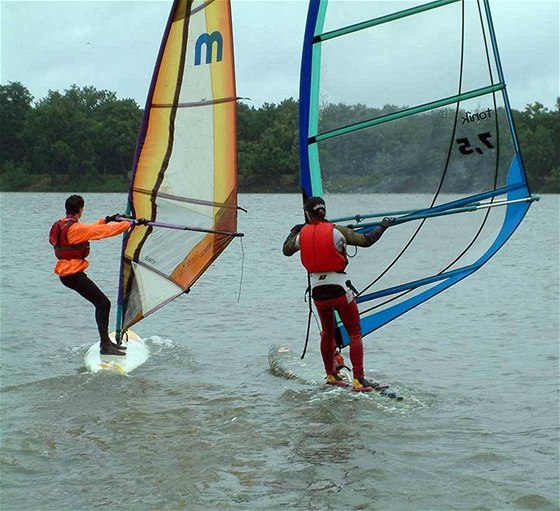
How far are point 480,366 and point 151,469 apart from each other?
13.4 feet

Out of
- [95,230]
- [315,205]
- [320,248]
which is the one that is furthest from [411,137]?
[95,230]

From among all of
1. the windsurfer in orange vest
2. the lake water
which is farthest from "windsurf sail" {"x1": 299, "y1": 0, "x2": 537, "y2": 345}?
the windsurfer in orange vest

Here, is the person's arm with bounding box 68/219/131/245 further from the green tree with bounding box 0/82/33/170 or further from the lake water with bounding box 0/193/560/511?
the green tree with bounding box 0/82/33/170

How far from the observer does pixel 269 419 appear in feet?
20.7

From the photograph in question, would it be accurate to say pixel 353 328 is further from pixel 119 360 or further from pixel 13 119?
pixel 13 119

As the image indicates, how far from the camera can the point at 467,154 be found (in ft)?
21.9

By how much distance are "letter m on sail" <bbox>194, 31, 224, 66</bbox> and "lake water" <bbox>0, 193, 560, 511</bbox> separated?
8.98 ft

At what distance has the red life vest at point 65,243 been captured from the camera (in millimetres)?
7398

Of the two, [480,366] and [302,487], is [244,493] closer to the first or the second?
[302,487]

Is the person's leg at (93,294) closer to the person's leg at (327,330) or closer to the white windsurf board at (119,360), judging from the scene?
the white windsurf board at (119,360)

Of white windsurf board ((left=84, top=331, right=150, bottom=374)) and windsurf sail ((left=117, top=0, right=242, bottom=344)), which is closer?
windsurf sail ((left=117, top=0, right=242, bottom=344))

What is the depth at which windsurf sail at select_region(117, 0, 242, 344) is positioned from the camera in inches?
298

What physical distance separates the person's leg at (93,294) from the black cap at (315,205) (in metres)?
2.27

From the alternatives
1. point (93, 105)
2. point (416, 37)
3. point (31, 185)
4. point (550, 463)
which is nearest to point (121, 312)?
point (416, 37)
